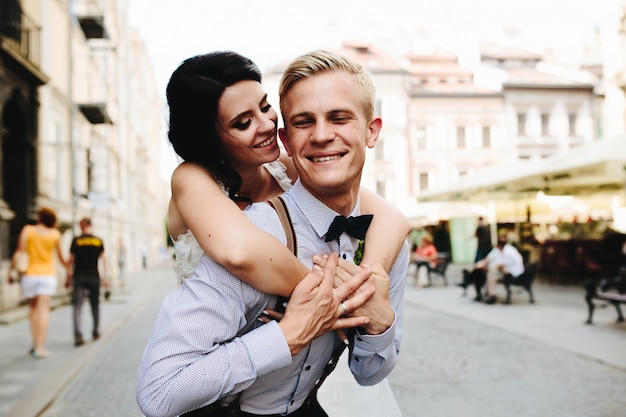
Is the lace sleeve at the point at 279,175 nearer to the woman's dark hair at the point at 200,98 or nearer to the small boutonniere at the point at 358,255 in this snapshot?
the woman's dark hair at the point at 200,98

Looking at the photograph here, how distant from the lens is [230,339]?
4.72 ft

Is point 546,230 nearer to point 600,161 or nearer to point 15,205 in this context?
point 600,161

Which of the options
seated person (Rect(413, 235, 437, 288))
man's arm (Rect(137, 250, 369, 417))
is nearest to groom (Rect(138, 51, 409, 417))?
man's arm (Rect(137, 250, 369, 417))

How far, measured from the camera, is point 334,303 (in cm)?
152

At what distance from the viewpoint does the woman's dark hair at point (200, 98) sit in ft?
5.61

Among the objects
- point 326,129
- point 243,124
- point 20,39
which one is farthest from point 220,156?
point 20,39

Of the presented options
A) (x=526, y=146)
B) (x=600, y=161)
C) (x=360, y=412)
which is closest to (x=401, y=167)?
(x=526, y=146)

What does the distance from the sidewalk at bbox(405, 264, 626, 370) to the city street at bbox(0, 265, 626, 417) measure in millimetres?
23

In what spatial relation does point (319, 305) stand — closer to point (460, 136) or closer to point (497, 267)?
point (497, 267)

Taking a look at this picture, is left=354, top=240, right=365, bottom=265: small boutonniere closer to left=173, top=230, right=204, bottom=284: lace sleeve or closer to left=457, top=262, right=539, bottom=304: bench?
left=173, top=230, right=204, bottom=284: lace sleeve

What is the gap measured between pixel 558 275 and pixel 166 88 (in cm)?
1775

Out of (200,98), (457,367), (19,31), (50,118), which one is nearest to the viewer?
(200,98)

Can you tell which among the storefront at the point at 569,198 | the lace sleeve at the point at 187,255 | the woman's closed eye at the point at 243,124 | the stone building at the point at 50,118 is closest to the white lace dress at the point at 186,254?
the lace sleeve at the point at 187,255

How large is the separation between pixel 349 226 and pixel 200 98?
0.57 meters
